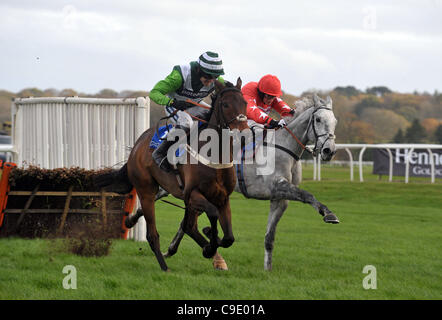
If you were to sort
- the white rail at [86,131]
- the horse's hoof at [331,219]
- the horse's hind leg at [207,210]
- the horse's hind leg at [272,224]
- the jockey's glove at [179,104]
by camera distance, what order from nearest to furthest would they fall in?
the horse's hind leg at [207,210] → the horse's hoof at [331,219] → the jockey's glove at [179,104] → the horse's hind leg at [272,224] → the white rail at [86,131]

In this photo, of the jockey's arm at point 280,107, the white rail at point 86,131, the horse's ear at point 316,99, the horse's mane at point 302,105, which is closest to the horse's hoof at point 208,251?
the horse's mane at point 302,105

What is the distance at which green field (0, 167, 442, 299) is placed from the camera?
550 cm

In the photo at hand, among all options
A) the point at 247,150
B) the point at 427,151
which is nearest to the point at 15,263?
the point at 247,150

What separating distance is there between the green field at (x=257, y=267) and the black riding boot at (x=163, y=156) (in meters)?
1.10

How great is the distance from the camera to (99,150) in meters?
9.27

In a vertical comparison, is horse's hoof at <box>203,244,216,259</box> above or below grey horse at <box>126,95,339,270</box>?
below

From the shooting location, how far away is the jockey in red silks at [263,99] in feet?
22.7

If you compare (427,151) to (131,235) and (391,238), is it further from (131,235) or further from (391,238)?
(131,235)

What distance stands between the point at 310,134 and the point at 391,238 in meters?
4.68

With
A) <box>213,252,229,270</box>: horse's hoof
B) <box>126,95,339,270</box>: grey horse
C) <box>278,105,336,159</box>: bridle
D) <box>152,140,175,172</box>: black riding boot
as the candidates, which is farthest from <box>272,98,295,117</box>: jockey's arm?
<box>213,252,229,270</box>: horse's hoof

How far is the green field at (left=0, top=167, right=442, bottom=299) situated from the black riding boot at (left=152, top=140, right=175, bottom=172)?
1104mm

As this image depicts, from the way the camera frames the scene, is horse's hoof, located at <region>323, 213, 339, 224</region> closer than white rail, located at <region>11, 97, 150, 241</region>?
Yes

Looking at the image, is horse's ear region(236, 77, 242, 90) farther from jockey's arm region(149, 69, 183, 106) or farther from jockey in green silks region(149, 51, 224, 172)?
jockey's arm region(149, 69, 183, 106)

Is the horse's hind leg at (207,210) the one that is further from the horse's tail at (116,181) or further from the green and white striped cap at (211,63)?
the horse's tail at (116,181)
